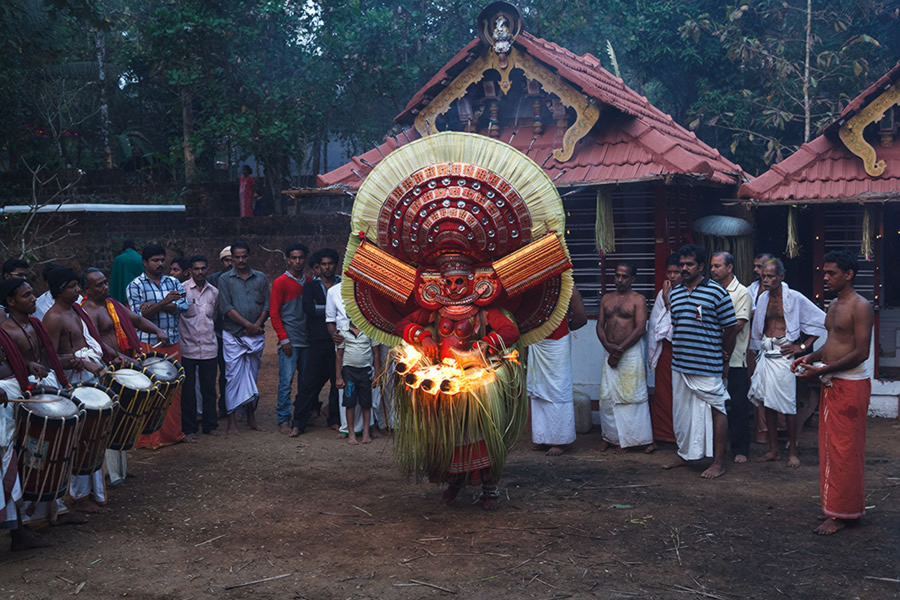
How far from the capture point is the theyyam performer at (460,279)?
19.3 ft

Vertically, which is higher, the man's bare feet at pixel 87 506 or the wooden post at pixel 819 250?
the wooden post at pixel 819 250

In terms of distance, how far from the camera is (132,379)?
6.21 meters

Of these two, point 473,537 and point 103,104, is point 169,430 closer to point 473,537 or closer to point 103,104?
point 473,537

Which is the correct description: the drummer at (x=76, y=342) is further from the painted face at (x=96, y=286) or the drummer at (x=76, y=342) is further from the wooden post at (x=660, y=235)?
the wooden post at (x=660, y=235)

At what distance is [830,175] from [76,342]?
7.44 m

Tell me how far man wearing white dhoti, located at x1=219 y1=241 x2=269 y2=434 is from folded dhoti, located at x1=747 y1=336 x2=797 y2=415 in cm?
498

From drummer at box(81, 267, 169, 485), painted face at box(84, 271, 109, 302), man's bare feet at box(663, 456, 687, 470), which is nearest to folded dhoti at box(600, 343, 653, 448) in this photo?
man's bare feet at box(663, 456, 687, 470)

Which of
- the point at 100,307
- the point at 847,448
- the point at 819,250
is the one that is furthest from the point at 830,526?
the point at 100,307

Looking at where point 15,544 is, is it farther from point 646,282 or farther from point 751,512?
point 646,282

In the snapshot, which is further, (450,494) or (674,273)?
(674,273)

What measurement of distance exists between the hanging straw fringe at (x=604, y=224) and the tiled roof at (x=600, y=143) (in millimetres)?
275

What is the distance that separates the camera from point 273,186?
61.1 ft

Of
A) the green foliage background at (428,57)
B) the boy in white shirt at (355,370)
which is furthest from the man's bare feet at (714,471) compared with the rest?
the green foliage background at (428,57)

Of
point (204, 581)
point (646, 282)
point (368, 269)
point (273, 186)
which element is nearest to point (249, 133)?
point (273, 186)
